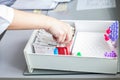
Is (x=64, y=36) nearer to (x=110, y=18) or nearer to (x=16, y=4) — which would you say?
(x=110, y=18)

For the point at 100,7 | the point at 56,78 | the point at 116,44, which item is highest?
the point at 100,7

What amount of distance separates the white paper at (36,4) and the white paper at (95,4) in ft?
0.50

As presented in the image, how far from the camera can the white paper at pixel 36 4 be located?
1.31 metres

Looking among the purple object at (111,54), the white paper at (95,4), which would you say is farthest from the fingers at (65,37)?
the white paper at (95,4)

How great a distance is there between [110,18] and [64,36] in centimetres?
36

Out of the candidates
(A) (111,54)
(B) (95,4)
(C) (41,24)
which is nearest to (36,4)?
(B) (95,4)

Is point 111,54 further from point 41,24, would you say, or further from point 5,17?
point 5,17

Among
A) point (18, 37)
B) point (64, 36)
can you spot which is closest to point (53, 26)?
point (64, 36)

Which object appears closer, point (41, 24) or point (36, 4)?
point (41, 24)

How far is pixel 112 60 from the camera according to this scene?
0.77 m

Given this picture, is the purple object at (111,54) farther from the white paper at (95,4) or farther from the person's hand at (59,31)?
the white paper at (95,4)

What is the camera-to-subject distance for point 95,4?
49.8 inches

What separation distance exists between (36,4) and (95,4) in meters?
0.34

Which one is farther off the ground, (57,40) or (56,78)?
(57,40)
